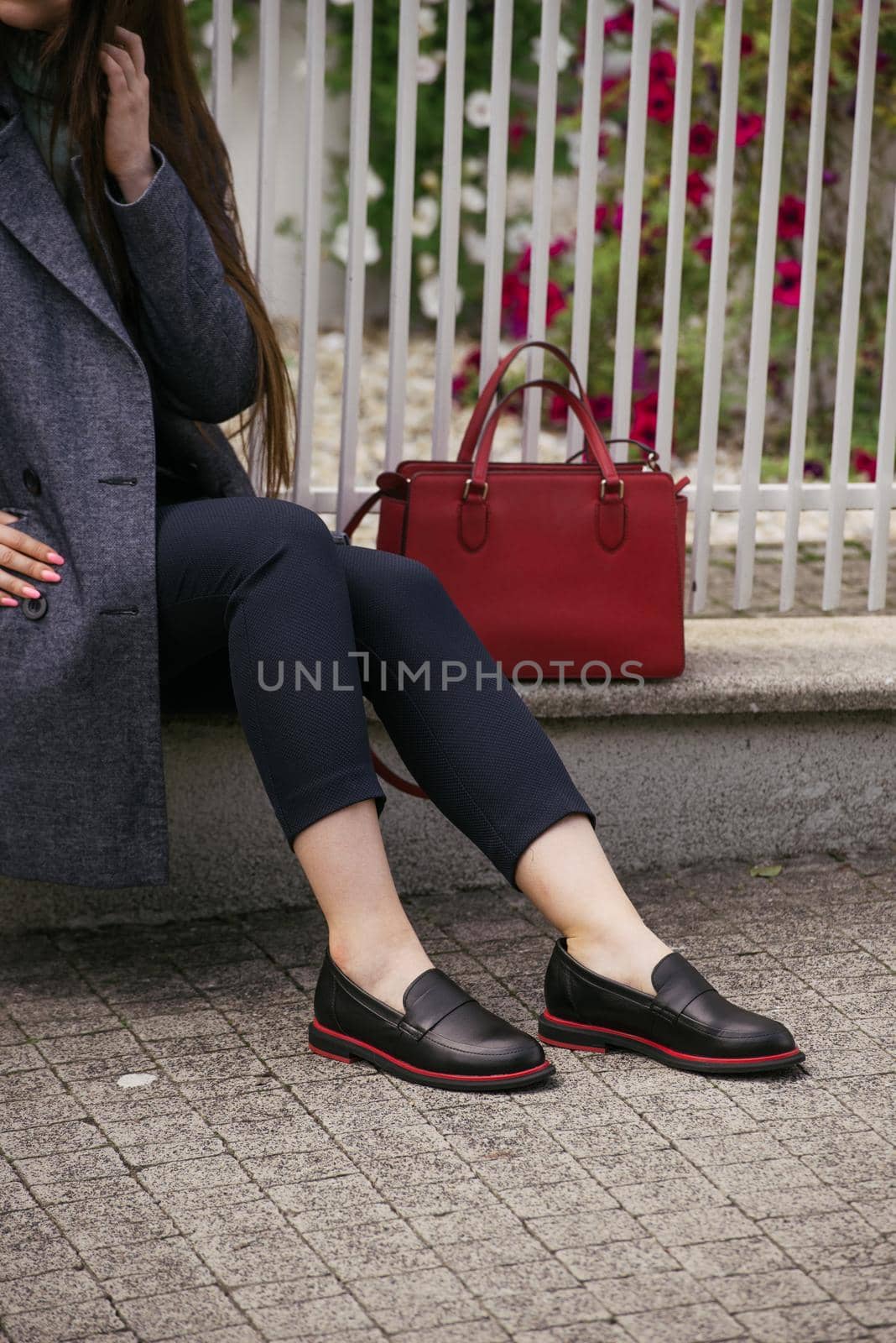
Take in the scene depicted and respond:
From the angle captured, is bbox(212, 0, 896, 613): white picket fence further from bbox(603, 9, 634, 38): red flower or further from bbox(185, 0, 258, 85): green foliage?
bbox(185, 0, 258, 85): green foliage

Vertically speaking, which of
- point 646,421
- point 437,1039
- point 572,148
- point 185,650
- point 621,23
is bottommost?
point 437,1039

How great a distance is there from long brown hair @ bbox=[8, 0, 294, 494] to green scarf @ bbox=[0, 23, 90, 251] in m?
0.02

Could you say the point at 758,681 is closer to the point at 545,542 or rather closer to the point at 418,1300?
the point at 545,542

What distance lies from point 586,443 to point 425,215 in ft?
13.2

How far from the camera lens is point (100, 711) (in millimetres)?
2375

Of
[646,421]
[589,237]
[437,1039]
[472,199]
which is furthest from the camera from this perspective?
[472,199]

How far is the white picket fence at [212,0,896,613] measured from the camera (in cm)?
297

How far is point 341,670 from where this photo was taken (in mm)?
2307

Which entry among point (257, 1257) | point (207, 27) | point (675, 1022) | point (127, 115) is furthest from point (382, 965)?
point (207, 27)

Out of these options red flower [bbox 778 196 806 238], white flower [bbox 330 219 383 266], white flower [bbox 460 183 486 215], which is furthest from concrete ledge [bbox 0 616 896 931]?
white flower [bbox 330 219 383 266]

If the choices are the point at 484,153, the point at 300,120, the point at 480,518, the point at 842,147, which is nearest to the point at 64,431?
the point at 480,518

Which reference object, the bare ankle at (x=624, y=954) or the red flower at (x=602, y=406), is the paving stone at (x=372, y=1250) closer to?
the bare ankle at (x=624, y=954)

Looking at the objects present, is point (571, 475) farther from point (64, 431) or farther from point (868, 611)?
point (868, 611)

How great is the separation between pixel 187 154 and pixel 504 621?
0.85 metres
